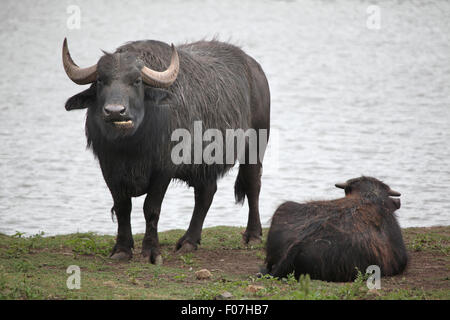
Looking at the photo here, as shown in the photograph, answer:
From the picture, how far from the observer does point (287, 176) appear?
1532cm

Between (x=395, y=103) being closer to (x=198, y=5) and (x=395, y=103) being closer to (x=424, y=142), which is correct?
(x=424, y=142)

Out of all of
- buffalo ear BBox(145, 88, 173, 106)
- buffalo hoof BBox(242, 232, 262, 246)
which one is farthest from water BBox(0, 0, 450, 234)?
buffalo ear BBox(145, 88, 173, 106)

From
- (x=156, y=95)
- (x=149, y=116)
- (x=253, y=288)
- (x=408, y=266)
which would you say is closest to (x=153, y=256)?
(x=149, y=116)

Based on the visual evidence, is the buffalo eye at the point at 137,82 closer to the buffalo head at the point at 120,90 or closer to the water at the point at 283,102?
the buffalo head at the point at 120,90

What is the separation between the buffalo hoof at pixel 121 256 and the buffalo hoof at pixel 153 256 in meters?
0.17

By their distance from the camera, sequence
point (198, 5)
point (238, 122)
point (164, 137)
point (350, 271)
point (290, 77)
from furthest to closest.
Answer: point (198, 5)
point (290, 77)
point (238, 122)
point (164, 137)
point (350, 271)

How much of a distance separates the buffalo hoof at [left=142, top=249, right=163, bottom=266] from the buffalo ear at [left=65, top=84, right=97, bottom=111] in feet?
5.34

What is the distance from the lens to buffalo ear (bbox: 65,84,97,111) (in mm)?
8156

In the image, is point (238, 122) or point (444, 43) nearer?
point (238, 122)

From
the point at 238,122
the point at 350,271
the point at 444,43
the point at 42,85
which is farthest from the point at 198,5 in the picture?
the point at 350,271

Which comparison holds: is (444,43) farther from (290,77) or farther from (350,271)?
(350,271)
